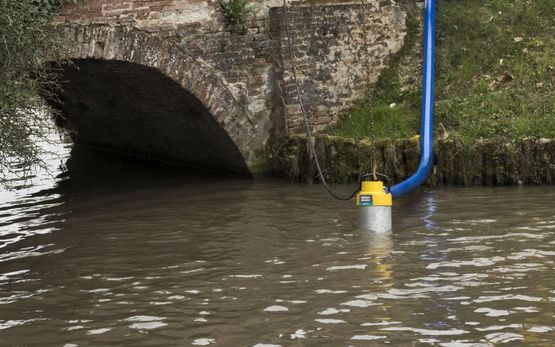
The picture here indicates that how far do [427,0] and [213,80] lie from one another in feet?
9.84

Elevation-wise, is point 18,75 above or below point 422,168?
above

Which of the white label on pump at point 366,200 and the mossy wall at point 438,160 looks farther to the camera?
the mossy wall at point 438,160

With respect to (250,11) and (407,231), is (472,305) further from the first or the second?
(250,11)

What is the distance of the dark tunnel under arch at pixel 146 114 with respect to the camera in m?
11.5

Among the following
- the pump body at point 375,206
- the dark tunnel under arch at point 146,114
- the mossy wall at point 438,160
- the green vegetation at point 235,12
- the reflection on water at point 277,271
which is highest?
the green vegetation at point 235,12

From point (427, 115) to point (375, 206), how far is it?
2895mm

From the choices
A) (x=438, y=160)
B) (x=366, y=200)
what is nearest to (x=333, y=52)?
(x=438, y=160)

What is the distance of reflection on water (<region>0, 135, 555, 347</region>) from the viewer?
214 inches

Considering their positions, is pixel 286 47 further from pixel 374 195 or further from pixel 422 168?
pixel 374 195

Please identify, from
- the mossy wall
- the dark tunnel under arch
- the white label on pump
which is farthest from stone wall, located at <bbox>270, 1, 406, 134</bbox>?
the white label on pump

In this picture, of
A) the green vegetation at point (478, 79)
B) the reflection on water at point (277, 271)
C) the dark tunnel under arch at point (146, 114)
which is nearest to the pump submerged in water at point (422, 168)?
the reflection on water at point (277, 271)

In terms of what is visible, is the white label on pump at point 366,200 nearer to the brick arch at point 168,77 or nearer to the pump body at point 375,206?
the pump body at point 375,206

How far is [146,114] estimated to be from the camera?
1295 cm

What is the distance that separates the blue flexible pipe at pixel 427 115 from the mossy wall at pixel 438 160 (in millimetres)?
176
